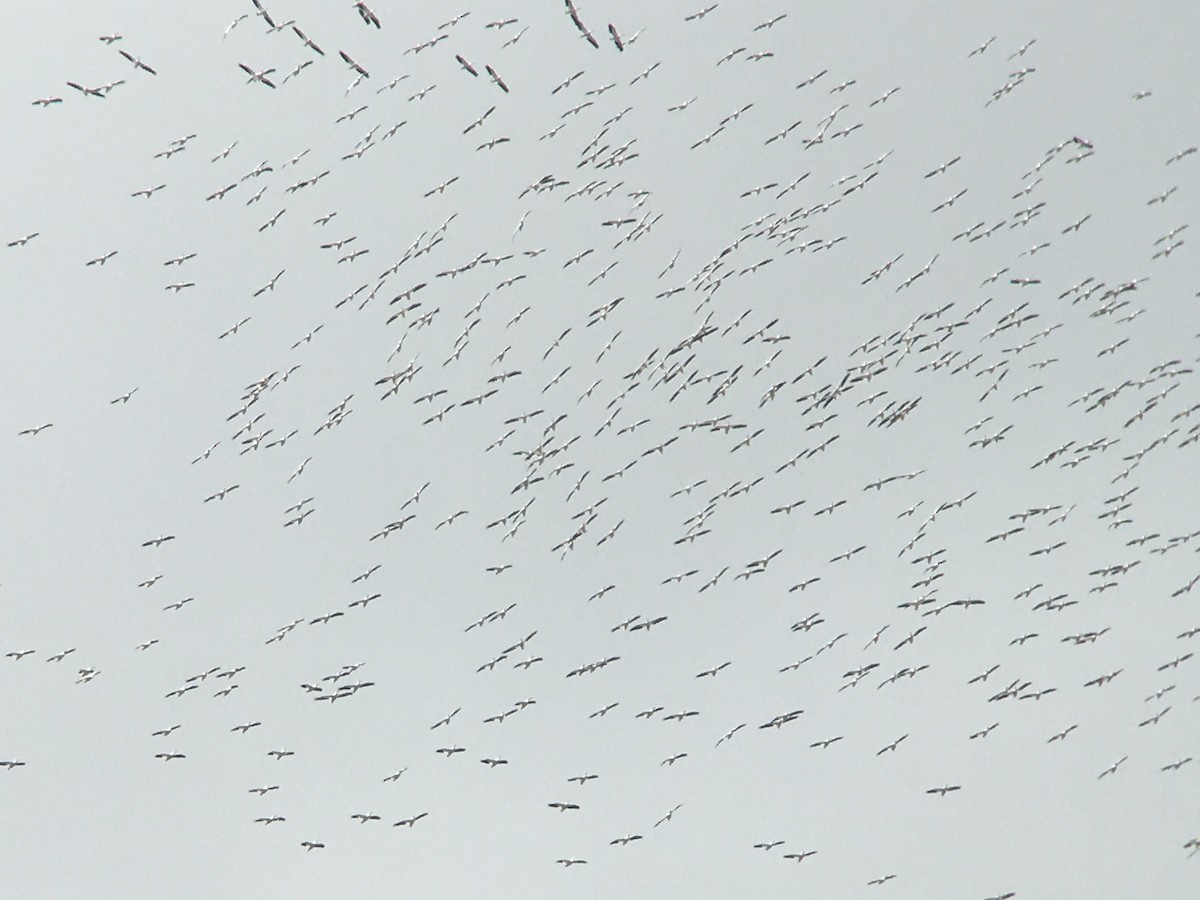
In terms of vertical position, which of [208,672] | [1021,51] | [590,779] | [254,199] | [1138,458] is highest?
[254,199]

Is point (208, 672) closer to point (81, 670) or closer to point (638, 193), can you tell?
point (81, 670)

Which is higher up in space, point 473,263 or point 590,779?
point 473,263

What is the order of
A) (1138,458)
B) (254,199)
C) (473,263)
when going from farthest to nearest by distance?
1. (1138,458)
2. (473,263)
3. (254,199)

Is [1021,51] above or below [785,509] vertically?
above

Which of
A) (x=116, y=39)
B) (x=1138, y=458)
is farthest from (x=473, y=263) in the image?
(x=1138, y=458)

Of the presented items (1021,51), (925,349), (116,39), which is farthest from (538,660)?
(1021,51)

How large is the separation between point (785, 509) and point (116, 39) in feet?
172

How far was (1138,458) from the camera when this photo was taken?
126 m

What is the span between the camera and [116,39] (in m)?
88.0

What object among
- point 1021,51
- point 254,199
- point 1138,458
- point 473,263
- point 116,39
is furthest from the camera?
point 1138,458

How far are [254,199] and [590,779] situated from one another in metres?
45.5

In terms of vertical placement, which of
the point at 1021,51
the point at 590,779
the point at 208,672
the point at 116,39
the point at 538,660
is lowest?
the point at 590,779

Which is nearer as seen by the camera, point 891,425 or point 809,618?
point 891,425

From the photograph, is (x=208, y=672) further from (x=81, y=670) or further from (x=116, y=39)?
(x=116, y=39)
